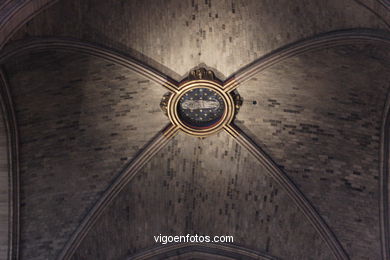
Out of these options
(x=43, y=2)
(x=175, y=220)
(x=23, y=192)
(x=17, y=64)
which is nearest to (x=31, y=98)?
(x=17, y=64)

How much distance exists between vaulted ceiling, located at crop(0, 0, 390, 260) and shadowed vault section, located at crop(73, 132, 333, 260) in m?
0.03

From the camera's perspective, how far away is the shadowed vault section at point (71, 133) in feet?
46.9

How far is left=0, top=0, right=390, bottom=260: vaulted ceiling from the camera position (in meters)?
13.5

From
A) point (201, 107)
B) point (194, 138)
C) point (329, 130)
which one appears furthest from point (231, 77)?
point (329, 130)

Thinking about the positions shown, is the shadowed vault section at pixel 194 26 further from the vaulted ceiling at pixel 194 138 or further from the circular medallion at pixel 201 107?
the circular medallion at pixel 201 107

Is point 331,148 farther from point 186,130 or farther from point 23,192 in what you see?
point 23,192

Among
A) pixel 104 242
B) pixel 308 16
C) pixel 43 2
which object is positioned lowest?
pixel 104 242

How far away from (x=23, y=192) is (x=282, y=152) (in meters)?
5.65

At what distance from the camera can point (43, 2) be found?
37.2 feet

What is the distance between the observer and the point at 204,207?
1695cm

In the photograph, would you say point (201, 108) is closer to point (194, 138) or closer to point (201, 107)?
point (201, 107)

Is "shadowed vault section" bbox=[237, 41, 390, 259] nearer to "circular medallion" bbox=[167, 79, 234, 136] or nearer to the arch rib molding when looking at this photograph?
the arch rib molding

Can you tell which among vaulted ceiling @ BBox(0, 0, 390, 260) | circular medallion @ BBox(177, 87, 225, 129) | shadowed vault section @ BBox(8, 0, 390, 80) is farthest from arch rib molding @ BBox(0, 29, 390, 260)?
circular medallion @ BBox(177, 87, 225, 129)

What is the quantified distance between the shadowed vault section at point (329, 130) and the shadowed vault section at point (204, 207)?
66 cm
